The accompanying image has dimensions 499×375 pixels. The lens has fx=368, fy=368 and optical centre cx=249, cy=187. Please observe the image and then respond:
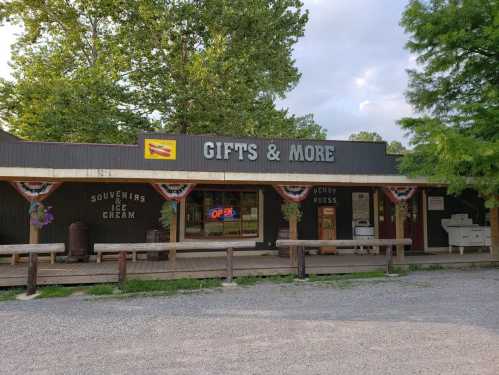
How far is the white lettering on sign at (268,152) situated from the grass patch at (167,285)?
3122 millimetres

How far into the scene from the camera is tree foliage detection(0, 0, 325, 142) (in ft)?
57.8

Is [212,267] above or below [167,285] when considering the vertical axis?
above

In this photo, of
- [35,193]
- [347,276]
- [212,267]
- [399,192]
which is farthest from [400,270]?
[35,193]

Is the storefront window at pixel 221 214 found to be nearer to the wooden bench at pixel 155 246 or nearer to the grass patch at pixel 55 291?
the wooden bench at pixel 155 246

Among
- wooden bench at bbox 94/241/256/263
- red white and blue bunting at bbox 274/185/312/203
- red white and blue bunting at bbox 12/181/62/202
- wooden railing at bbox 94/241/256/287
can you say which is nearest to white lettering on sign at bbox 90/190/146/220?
red white and blue bunting at bbox 12/181/62/202

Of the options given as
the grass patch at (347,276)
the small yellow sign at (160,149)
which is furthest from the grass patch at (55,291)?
the grass patch at (347,276)

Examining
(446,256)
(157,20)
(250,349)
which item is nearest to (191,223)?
(250,349)

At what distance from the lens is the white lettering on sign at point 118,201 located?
10.9 m

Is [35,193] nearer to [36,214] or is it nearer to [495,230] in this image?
[36,214]

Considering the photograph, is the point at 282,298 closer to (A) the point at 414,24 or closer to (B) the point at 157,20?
(A) the point at 414,24

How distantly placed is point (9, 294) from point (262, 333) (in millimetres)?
5538

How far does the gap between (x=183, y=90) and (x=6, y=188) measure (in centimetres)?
989

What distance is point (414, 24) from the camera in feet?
35.5

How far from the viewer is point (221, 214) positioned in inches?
452
